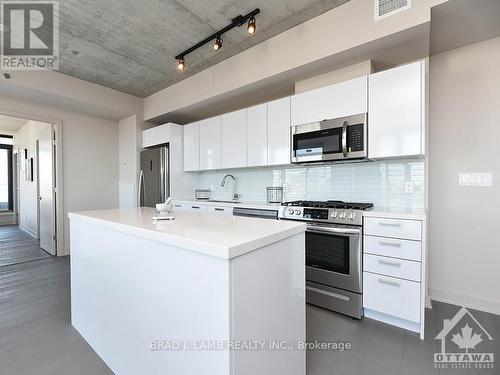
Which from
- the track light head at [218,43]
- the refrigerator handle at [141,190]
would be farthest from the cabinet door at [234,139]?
the refrigerator handle at [141,190]

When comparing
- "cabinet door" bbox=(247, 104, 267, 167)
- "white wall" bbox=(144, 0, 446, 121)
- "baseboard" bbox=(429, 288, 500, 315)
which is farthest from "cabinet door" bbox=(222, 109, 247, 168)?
"baseboard" bbox=(429, 288, 500, 315)

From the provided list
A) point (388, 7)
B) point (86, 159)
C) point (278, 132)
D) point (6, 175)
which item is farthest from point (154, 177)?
point (6, 175)

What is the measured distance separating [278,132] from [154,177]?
2.33m

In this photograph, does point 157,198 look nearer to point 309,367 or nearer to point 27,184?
point 309,367

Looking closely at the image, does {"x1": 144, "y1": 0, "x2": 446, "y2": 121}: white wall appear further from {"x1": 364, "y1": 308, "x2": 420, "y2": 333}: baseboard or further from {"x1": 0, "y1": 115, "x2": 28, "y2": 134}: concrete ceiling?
{"x1": 0, "y1": 115, "x2": 28, "y2": 134}: concrete ceiling

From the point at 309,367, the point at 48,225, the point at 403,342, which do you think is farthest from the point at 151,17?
the point at 48,225

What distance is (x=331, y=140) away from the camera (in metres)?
2.54

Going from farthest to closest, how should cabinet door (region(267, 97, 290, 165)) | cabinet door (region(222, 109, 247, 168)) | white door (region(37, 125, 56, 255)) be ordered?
white door (region(37, 125, 56, 255)), cabinet door (region(222, 109, 247, 168)), cabinet door (region(267, 97, 290, 165))

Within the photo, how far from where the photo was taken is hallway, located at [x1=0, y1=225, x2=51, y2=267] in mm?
3908

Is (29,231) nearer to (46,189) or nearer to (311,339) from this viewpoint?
(46,189)

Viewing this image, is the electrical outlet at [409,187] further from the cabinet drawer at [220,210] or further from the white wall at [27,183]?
the white wall at [27,183]

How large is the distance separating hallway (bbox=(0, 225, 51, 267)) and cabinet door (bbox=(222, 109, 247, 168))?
3426mm

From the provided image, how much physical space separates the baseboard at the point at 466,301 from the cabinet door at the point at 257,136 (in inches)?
89.4

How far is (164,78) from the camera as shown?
378 centimetres
